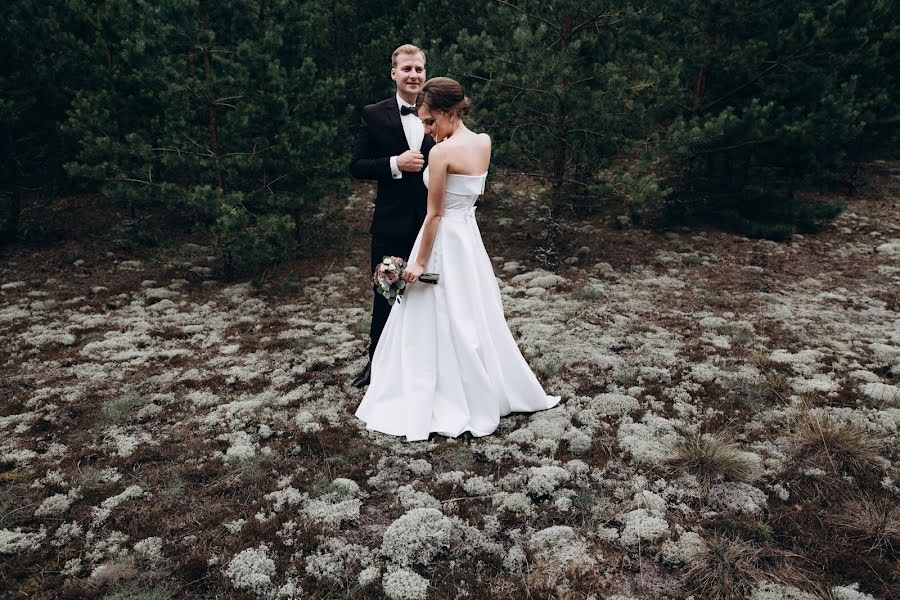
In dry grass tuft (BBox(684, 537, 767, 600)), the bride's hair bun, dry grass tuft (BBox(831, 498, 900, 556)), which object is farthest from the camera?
the bride's hair bun

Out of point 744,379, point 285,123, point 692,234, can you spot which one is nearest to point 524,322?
point 744,379

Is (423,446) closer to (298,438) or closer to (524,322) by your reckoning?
(298,438)

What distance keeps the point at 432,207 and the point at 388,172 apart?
2.31ft

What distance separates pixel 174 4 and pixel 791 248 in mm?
8744

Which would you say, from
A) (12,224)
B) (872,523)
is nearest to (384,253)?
(872,523)

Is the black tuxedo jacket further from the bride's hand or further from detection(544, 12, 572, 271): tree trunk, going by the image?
detection(544, 12, 572, 271): tree trunk

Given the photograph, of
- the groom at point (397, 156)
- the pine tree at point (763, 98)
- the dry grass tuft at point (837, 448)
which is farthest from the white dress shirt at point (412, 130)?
the pine tree at point (763, 98)

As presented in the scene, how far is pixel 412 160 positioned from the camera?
13.3ft

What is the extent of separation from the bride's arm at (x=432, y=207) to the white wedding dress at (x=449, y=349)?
0.09 meters

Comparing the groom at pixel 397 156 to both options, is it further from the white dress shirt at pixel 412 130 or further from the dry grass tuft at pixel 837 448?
the dry grass tuft at pixel 837 448

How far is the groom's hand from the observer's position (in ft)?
13.3

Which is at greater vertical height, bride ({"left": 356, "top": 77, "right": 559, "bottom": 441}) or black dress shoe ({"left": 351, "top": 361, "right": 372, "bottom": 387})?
bride ({"left": 356, "top": 77, "right": 559, "bottom": 441})

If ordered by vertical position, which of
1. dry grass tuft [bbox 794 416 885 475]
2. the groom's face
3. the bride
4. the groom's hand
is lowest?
dry grass tuft [bbox 794 416 885 475]

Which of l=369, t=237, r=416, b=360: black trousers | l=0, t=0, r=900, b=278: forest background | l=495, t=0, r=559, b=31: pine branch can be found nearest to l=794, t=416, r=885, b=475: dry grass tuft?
l=369, t=237, r=416, b=360: black trousers
